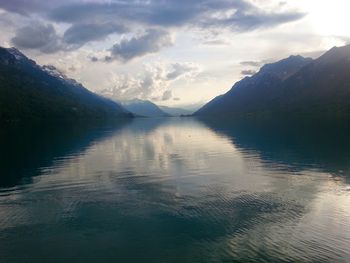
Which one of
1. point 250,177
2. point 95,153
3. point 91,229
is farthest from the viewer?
point 95,153

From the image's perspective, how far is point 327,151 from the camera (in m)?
104

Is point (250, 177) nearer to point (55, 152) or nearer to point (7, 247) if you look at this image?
point (7, 247)

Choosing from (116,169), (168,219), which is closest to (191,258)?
(168,219)

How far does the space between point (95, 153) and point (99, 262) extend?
80169mm

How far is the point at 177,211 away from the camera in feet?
163

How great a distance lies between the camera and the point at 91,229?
43.2m

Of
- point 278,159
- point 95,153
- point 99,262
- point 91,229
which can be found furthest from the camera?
point 95,153

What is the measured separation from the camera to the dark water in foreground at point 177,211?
3675 centimetres

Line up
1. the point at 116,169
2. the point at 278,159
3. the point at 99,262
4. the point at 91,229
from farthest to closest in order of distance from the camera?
the point at 278,159 < the point at 116,169 < the point at 91,229 < the point at 99,262

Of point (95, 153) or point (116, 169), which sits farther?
point (95, 153)

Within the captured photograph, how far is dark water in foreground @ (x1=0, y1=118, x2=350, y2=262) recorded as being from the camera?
36750 mm

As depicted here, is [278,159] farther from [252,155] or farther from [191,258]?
[191,258]

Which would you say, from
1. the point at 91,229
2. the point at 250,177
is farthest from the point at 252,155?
the point at 91,229

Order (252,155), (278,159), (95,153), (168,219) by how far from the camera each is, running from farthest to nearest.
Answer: (95,153) < (252,155) < (278,159) < (168,219)
